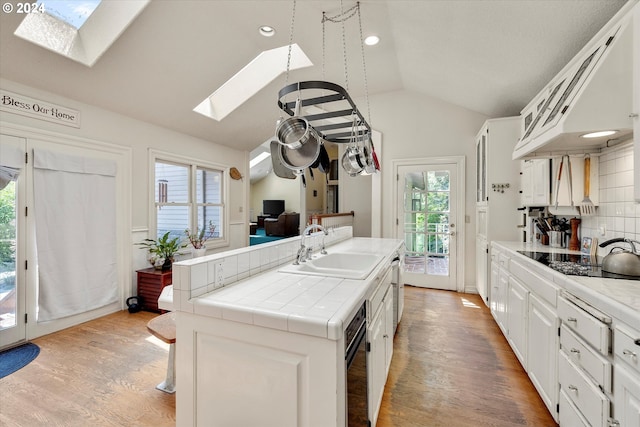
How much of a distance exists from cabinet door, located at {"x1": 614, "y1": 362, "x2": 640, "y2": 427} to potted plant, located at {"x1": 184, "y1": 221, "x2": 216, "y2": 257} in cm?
375

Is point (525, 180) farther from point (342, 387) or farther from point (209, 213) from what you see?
point (209, 213)

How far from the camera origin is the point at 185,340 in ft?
4.13

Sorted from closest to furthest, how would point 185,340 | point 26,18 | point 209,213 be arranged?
point 185,340
point 26,18
point 209,213

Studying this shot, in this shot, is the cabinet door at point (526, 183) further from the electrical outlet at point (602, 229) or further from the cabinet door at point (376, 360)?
the cabinet door at point (376, 360)

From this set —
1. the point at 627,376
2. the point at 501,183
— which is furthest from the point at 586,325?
the point at 501,183

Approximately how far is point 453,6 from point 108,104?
3.48 metres

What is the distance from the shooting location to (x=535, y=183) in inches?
111

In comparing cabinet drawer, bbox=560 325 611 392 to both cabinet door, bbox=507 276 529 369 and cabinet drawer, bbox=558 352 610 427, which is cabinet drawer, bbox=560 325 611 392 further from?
cabinet door, bbox=507 276 529 369

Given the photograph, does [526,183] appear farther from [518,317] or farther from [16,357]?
[16,357]

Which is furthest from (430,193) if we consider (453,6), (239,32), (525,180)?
(239,32)

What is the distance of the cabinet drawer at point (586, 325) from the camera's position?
1217 millimetres

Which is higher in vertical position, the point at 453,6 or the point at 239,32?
the point at 239,32

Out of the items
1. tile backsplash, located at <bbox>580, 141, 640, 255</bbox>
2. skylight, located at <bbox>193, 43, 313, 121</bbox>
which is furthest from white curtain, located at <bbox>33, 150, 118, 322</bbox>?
tile backsplash, located at <bbox>580, 141, 640, 255</bbox>

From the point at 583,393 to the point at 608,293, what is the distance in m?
0.49
